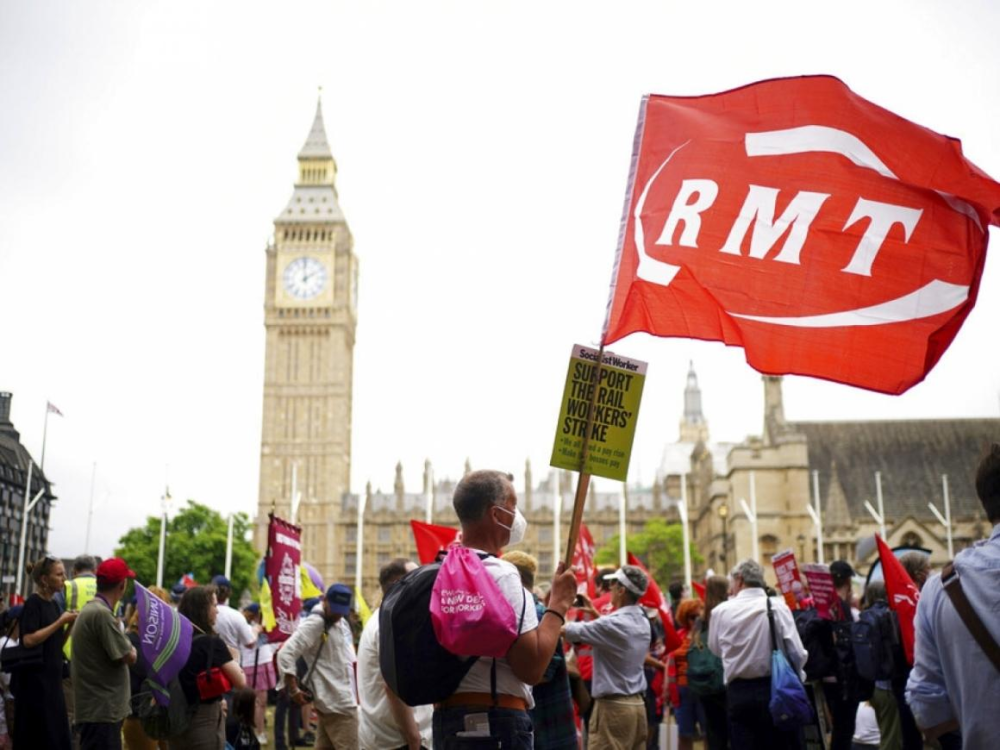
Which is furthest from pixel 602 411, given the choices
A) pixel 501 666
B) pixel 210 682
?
pixel 210 682

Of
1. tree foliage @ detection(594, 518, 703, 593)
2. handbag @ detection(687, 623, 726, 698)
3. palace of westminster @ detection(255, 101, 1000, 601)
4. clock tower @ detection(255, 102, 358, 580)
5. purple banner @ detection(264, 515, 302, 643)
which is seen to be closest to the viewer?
handbag @ detection(687, 623, 726, 698)

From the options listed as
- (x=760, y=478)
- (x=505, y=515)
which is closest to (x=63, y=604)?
(x=505, y=515)

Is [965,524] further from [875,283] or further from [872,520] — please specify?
[875,283]

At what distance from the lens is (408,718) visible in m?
5.37

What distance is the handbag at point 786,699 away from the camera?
7.12m

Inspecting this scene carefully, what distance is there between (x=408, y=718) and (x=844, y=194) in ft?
11.4

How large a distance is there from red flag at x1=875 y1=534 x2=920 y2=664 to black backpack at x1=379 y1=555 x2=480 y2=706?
508cm

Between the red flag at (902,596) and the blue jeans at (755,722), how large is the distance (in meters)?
1.16

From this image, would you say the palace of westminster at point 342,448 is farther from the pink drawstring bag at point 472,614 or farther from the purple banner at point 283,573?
the pink drawstring bag at point 472,614

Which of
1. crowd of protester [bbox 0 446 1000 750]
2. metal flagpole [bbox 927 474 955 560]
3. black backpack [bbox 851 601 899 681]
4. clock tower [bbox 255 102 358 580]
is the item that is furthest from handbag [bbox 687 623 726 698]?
clock tower [bbox 255 102 358 580]

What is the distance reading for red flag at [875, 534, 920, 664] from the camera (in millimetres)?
7828

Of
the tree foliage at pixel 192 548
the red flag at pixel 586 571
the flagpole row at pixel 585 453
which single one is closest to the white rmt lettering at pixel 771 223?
the flagpole row at pixel 585 453

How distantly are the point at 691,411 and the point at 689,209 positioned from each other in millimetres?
136681

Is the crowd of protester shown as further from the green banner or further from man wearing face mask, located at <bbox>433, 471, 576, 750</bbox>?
the green banner
